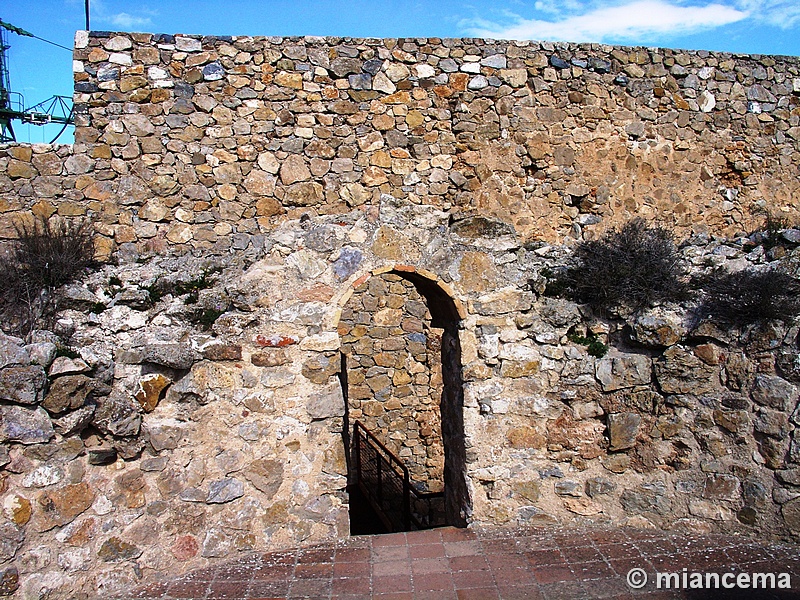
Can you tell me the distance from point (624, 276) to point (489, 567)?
2519mm

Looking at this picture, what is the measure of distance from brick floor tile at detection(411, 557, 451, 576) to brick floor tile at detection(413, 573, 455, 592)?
0.05 metres

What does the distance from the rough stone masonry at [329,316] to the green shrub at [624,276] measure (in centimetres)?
14

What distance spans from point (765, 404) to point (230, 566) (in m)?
4.10

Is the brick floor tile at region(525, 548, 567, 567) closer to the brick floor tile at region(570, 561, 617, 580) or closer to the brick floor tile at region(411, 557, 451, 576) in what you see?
the brick floor tile at region(570, 561, 617, 580)

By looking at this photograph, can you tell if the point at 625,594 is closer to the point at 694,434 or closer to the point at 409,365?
the point at 694,434

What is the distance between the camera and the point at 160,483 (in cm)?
Answer: 429

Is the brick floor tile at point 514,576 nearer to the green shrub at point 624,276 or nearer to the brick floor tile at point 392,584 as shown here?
the brick floor tile at point 392,584

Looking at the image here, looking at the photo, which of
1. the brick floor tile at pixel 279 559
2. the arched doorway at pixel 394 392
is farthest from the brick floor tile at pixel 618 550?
the arched doorway at pixel 394 392

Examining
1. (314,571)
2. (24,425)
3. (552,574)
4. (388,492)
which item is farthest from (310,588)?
(388,492)

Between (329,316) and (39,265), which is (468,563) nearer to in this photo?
(329,316)

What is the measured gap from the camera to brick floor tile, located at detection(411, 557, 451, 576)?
4270mm

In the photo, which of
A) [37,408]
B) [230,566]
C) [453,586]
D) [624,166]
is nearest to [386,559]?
[453,586]

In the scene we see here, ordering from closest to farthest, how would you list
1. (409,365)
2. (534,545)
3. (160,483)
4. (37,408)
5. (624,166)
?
(37,408)
(160,483)
(534,545)
(624,166)
(409,365)

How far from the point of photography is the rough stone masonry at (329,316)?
14.0ft
